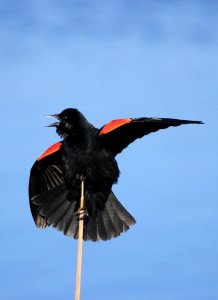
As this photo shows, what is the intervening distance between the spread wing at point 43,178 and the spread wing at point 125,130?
0.78 metres

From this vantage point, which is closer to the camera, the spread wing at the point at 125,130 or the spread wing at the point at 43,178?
the spread wing at the point at 125,130

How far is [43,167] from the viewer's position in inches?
248

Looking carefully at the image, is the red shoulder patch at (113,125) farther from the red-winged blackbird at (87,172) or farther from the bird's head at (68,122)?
the bird's head at (68,122)

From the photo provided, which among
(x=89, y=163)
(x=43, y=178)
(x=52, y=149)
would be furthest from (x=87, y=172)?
(x=43, y=178)

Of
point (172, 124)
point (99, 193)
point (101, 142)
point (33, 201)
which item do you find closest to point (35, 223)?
point (33, 201)

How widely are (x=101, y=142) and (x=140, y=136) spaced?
0.40 m

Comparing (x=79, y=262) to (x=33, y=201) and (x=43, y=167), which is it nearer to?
(x=33, y=201)

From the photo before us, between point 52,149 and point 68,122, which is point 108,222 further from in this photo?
point 68,122

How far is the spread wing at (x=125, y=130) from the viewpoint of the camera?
17.3 feet

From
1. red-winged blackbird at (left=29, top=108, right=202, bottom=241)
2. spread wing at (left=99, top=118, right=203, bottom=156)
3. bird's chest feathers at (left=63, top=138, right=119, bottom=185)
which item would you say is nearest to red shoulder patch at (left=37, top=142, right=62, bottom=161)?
red-winged blackbird at (left=29, top=108, right=202, bottom=241)

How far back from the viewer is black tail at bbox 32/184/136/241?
5.84 m

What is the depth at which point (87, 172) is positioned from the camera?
17.3 feet

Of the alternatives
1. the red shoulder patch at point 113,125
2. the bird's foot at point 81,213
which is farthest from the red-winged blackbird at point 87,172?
the bird's foot at point 81,213

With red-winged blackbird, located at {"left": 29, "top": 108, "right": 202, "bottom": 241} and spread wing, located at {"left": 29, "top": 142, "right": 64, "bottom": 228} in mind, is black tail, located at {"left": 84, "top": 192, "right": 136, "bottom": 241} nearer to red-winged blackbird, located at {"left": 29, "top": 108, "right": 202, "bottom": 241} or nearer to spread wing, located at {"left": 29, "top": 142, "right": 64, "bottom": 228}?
red-winged blackbird, located at {"left": 29, "top": 108, "right": 202, "bottom": 241}
